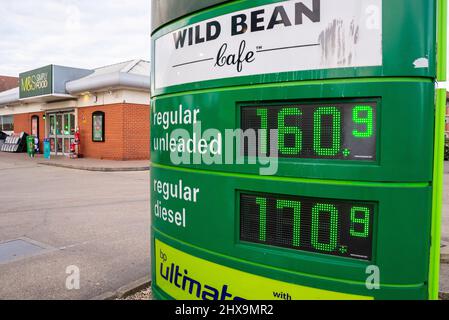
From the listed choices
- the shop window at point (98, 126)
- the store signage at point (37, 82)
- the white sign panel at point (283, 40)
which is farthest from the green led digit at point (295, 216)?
the store signage at point (37, 82)

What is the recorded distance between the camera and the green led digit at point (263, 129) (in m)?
1.79

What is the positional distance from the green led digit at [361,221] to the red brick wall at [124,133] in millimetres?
16392

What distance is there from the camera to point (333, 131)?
165 centimetres

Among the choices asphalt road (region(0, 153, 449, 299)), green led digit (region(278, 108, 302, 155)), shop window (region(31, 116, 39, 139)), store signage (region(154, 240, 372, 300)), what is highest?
shop window (region(31, 116, 39, 139))

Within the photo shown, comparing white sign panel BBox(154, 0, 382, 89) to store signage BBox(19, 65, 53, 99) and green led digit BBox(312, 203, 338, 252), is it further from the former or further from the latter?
store signage BBox(19, 65, 53, 99)

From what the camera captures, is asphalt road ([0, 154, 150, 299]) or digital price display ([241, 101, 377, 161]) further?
asphalt road ([0, 154, 150, 299])

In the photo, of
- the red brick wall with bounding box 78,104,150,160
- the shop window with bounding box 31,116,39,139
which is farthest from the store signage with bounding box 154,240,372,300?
the shop window with bounding box 31,116,39,139

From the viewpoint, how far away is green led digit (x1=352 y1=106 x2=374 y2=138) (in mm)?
1585

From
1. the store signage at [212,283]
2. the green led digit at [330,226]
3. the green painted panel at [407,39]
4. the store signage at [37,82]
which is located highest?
the store signage at [37,82]

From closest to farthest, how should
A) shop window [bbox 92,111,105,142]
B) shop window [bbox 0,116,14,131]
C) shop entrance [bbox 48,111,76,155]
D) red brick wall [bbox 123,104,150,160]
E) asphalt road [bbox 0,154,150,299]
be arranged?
asphalt road [bbox 0,154,150,299] < red brick wall [bbox 123,104,150,160] < shop window [bbox 92,111,105,142] < shop entrance [bbox 48,111,76,155] < shop window [bbox 0,116,14,131]

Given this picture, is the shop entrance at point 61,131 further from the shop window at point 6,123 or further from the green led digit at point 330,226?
the green led digit at point 330,226

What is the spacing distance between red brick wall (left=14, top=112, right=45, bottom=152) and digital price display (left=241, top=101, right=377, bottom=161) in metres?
24.5

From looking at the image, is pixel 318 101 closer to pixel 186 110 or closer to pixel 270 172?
pixel 270 172

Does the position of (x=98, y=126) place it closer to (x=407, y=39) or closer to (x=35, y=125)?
(x=35, y=125)
